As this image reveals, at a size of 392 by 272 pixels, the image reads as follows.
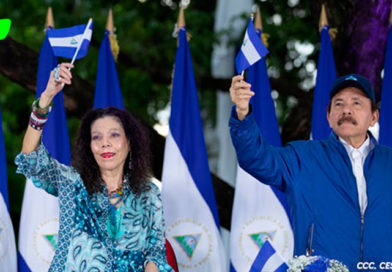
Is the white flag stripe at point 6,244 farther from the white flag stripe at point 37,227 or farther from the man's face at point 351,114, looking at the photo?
the man's face at point 351,114

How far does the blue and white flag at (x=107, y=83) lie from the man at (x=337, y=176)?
6.58 ft

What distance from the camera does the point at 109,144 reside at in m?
3.45

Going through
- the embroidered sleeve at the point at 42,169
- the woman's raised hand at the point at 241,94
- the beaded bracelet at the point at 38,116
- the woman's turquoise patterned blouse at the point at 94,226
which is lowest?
the woman's turquoise patterned blouse at the point at 94,226

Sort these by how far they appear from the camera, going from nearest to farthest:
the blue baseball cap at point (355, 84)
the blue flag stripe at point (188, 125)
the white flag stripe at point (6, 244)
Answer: the blue baseball cap at point (355, 84), the white flag stripe at point (6, 244), the blue flag stripe at point (188, 125)

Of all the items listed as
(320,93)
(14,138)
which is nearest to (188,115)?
(320,93)

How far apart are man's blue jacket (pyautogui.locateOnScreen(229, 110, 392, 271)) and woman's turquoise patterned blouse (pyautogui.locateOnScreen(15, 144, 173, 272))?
0.57 meters

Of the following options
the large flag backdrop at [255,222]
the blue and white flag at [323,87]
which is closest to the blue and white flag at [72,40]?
the large flag backdrop at [255,222]

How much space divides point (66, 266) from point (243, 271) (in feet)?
6.49

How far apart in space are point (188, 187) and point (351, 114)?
1860 mm

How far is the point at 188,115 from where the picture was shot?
5.12 m

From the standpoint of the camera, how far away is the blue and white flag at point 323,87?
16.3ft

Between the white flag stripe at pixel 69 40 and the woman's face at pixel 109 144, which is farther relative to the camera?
the white flag stripe at pixel 69 40

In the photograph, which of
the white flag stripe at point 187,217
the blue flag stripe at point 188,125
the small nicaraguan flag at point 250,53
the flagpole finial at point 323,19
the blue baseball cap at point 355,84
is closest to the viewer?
the small nicaraguan flag at point 250,53

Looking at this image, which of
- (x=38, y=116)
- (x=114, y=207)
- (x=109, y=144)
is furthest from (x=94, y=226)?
(x=38, y=116)
